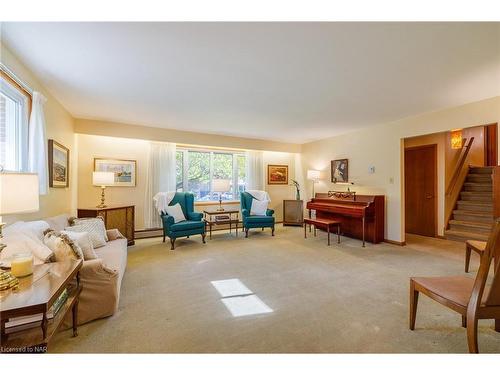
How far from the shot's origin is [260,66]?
2350 mm

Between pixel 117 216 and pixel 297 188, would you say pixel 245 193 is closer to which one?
pixel 297 188

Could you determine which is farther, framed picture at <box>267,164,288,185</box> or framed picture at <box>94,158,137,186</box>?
framed picture at <box>267,164,288,185</box>

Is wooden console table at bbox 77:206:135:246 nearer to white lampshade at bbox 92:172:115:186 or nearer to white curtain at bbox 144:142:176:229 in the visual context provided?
→ white lampshade at bbox 92:172:115:186

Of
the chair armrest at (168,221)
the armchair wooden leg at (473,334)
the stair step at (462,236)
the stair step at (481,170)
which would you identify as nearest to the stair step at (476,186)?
the stair step at (481,170)

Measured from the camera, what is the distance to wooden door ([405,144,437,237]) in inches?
201

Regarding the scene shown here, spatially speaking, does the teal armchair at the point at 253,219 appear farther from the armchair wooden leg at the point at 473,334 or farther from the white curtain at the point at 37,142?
the armchair wooden leg at the point at 473,334

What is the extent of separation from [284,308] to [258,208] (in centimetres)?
339

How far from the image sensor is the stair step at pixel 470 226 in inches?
176

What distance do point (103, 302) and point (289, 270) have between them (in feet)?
6.86

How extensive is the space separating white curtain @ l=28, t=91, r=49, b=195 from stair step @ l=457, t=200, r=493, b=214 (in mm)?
7413

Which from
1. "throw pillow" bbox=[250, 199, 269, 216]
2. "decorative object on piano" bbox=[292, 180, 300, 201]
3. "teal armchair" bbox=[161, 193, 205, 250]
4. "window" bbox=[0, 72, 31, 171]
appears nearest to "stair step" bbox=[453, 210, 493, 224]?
"decorative object on piano" bbox=[292, 180, 300, 201]

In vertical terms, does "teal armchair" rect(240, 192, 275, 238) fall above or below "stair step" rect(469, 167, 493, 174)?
below

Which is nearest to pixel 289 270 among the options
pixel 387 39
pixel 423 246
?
pixel 387 39

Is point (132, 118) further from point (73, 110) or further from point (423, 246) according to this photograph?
point (423, 246)
